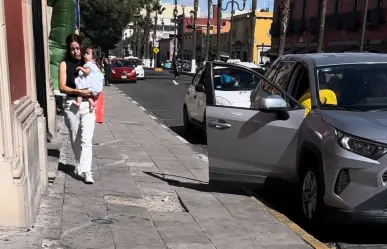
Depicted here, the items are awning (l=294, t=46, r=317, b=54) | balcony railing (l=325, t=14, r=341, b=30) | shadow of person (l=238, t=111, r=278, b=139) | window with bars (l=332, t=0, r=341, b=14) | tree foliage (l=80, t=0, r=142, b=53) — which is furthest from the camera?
awning (l=294, t=46, r=317, b=54)

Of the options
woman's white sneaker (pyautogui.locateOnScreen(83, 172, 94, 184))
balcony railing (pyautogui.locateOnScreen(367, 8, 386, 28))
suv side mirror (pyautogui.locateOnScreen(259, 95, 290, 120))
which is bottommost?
woman's white sneaker (pyautogui.locateOnScreen(83, 172, 94, 184))

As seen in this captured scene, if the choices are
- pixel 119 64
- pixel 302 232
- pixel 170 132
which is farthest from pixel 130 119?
pixel 119 64

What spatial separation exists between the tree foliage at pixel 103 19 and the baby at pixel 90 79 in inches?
835

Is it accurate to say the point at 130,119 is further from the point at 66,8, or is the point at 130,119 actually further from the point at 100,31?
the point at 100,31

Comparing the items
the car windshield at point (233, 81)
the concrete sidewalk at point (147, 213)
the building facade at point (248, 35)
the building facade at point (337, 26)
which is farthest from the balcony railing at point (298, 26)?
the concrete sidewalk at point (147, 213)

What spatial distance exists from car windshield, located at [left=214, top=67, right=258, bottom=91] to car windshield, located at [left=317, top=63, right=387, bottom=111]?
493 cm

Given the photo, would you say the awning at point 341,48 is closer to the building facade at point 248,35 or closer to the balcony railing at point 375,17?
the balcony railing at point 375,17

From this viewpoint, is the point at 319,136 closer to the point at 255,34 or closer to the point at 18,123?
the point at 18,123

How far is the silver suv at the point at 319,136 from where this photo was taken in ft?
15.3

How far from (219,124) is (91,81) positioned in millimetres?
1732

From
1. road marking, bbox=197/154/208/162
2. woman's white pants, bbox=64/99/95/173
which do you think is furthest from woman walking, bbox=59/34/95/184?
road marking, bbox=197/154/208/162

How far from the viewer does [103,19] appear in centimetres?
2953

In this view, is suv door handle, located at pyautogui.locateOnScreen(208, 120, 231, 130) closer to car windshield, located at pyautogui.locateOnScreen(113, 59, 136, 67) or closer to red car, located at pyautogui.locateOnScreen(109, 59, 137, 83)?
red car, located at pyautogui.locateOnScreen(109, 59, 137, 83)

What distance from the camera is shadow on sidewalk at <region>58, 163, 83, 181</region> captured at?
22.7ft
